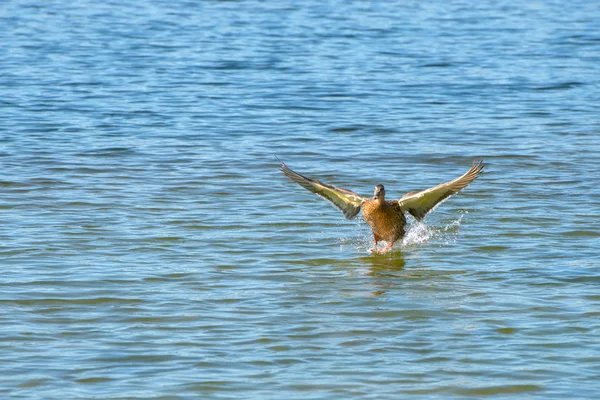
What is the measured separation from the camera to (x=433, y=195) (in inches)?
398

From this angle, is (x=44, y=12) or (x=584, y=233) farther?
(x=44, y=12)

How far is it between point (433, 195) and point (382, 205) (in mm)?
476

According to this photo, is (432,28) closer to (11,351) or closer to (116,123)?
(116,123)

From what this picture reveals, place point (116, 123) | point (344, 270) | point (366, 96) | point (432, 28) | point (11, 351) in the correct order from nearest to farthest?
point (11, 351)
point (344, 270)
point (116, 123)
point (366, 96)
point (432, 28)

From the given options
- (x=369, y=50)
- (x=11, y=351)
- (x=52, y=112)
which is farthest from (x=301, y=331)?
(x=369, y=50)

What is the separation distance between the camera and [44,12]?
2978 centimetres

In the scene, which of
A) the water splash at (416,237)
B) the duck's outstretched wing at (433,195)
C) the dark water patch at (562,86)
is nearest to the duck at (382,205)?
the duck's outstretched wing at (433,195)

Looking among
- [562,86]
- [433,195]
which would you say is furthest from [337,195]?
[562,86]

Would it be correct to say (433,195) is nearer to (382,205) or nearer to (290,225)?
(382,205)

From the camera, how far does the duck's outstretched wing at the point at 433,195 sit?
9.80 meters

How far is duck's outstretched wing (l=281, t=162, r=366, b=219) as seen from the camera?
10.1 metres

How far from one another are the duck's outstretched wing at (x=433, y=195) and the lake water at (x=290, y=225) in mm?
391

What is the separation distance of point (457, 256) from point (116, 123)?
7.59 metres

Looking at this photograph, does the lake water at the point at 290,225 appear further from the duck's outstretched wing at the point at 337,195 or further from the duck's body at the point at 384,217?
the duck's outstretched wing at the point at 337,195
